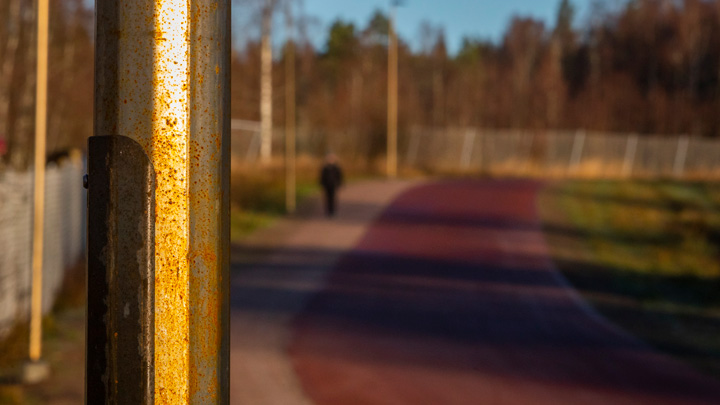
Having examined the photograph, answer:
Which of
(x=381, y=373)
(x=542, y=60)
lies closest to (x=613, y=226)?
(x=381, y=373)

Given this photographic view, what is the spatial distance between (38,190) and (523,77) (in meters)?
72.7

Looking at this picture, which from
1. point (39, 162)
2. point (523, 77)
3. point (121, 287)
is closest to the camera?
point (121, 287)

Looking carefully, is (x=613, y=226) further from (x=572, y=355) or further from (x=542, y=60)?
(x=542, y=60)

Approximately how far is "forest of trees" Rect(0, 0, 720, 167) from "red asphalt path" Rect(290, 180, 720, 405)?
61.9 feet

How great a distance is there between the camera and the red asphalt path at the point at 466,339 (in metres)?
8.41

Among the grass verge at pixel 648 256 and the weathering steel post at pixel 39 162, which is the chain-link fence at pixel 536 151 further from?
the weathering steel post at pixel 39 162

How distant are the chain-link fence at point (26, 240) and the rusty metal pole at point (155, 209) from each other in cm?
744

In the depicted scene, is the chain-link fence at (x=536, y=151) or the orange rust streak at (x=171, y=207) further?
the chain-link fence at (x=536, y=151)

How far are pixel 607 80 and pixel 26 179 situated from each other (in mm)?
63762

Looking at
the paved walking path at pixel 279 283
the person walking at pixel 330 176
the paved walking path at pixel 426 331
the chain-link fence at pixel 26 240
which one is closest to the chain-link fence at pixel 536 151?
the paved walking path at pixel 279 283

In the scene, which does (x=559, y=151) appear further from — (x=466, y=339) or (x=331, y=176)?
(x=466, y=339)

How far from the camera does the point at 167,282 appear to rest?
172 cm

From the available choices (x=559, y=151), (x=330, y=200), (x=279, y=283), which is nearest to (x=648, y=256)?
(x=330, y=200)

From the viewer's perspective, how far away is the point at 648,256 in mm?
19781
